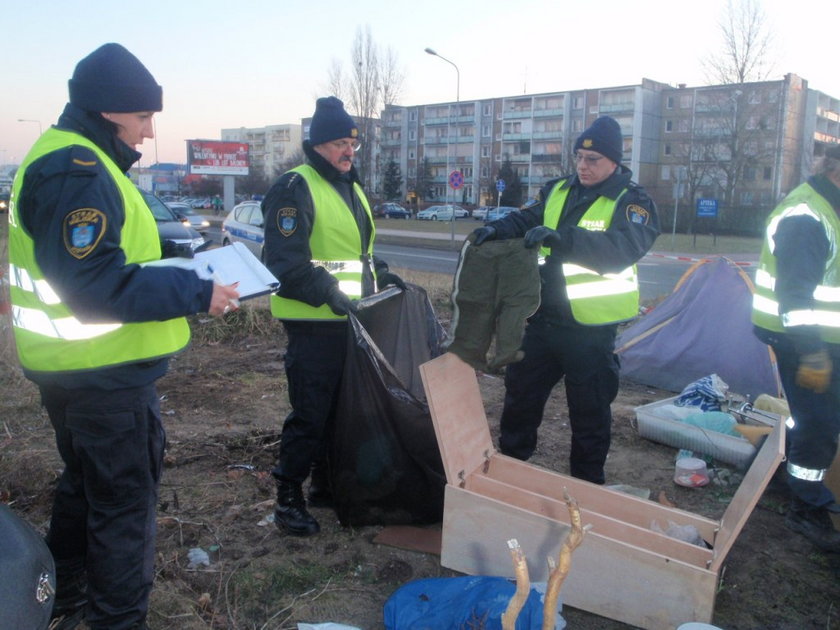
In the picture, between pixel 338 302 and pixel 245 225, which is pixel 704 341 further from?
pixel 245 225

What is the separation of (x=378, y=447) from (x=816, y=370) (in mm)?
1865

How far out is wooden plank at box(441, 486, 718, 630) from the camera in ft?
8.09

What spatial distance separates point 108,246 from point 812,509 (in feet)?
10.2

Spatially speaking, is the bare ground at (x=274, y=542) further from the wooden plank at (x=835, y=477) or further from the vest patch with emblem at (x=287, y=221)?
the vest patch with emblem at (x=287, y=221)

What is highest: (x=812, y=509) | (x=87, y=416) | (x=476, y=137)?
(x=476, y=137)

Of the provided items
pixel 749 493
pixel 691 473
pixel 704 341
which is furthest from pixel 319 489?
pixel 704 341

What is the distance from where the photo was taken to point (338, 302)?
117 inches

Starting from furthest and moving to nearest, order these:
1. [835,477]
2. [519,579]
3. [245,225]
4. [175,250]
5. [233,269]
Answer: [245,225] → [835,477] → [175,250] → [233,269] → [519,579]

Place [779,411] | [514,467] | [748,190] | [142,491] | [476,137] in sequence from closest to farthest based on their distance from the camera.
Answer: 1. [142,491]
2. [514,467]
3. [779,411]
4. [748,190]
5. [476,137]

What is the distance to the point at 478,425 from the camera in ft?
10.7

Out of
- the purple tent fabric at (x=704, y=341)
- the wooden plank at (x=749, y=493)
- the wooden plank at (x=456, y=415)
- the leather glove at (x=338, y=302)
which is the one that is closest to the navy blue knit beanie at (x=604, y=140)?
the wooden plank at (x=456, y=415)

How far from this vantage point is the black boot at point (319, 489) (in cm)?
347

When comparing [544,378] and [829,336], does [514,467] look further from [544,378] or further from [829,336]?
[829,336]

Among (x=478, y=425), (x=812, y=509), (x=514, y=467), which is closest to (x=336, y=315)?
(x=478, y=425)
